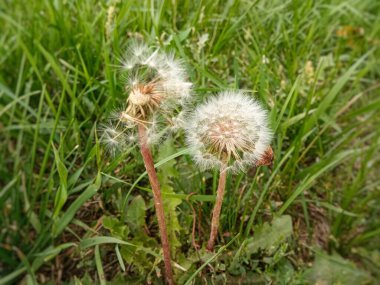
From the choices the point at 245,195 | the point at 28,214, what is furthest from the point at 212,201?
the point at 28,214

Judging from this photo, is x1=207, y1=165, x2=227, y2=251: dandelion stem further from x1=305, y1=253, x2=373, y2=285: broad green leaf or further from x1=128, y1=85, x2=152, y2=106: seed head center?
x1=305, y1=253, x2=373, y2=285: broad green leaf

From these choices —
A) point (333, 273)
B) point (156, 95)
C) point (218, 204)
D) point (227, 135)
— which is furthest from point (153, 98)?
point (333, 273)

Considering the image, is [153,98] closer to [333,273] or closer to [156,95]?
[156,95]

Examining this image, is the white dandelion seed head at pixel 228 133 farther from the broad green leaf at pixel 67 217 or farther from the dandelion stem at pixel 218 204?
Answer: the broad green leaf at pixel 67 217

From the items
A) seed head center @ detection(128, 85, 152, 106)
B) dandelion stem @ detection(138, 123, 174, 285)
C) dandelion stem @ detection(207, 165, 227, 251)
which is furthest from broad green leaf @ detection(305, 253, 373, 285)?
seed head center @ detection(128, 85, 152, 106)

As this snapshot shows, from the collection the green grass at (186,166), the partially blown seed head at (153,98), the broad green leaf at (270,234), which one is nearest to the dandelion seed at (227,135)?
the partially blown seed head at (153,98)

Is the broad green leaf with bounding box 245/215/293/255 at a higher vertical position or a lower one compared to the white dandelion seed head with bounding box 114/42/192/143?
lower
